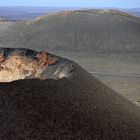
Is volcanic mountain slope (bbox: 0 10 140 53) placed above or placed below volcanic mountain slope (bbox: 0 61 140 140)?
below

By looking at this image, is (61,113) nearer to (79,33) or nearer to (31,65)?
(31,65)

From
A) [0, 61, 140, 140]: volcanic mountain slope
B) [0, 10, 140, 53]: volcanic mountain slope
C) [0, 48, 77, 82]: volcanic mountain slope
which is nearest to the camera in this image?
[0, 61, 140, 140]: volcanic mountain slope

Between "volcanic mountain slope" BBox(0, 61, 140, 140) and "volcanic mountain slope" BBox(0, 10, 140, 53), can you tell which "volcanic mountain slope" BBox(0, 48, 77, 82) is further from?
"volcanic mountain slope" BBox(0, 10, 140, 53)

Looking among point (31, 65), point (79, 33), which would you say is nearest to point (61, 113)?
point (31, 65)

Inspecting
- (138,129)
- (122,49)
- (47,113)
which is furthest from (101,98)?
(122,49)

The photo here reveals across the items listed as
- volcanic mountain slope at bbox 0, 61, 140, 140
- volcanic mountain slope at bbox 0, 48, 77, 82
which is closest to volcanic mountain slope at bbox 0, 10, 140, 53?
volcanic mountain slope at bbox 0, 48, 77, 82

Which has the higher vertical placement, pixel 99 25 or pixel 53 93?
pixel 53 93

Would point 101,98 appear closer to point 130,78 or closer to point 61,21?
point 130,78
